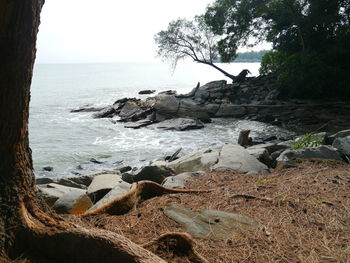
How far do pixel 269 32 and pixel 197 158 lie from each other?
2272 centimetres

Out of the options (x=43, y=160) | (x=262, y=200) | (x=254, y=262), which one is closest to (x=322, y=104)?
(x=43, y=160)

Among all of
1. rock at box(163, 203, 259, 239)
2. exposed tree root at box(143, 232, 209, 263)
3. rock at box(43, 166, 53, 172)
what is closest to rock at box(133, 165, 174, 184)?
rock at box(163, 203, 259, 239)

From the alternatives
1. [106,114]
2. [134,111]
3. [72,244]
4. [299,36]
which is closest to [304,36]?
[299,36]

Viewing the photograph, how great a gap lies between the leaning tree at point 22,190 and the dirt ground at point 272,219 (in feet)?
1.92

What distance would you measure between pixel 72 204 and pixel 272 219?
2.90 meters

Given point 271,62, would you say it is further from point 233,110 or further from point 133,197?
point 133,197

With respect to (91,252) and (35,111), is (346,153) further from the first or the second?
(35,111)

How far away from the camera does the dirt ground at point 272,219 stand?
302cm

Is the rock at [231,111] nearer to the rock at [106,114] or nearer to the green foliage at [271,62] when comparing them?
the green foliage at [271,62]

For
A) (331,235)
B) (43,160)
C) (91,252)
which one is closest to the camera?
(91,252)

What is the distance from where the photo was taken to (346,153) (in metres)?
7.24

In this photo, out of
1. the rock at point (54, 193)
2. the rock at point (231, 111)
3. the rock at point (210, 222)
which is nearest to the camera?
the rock at point (210, 222)

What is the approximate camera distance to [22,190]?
2.71 meters

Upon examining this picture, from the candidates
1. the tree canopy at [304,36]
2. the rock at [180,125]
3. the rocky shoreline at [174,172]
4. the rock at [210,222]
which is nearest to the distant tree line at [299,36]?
the tree canopy at [304,36]
